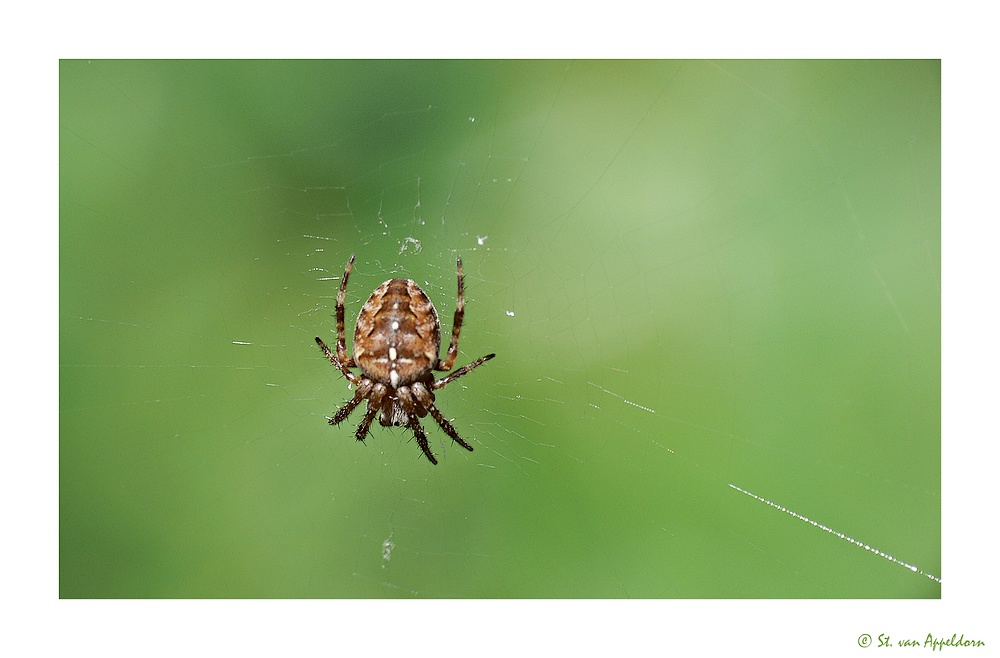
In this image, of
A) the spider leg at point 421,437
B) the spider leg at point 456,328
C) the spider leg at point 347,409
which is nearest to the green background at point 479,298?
the spider leg at point 421,437

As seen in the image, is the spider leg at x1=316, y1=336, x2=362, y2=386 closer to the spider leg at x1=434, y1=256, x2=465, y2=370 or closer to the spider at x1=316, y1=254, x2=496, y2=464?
the spider at x1=316, y1=254, x2=496, y2=464

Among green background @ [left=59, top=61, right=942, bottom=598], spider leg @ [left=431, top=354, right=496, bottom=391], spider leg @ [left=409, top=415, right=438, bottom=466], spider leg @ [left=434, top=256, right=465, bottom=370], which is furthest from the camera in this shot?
spider leg @ [left=409, top=415, right=438, bottom=466]

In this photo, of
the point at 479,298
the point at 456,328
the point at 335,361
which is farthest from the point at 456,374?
the point at 335,361

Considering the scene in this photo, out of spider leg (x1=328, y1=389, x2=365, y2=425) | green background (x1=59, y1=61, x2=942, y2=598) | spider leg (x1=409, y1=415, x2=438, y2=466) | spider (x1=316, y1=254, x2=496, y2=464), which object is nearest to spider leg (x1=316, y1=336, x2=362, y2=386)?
spider (x1=316, y1=254, x2=496, y2=464)

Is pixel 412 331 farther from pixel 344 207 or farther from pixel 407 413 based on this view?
pixel 344 207

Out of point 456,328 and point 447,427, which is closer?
point 456,328

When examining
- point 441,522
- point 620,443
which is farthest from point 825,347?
point 441,522

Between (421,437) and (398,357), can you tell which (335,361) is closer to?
(398,357)
